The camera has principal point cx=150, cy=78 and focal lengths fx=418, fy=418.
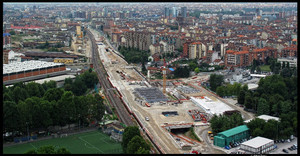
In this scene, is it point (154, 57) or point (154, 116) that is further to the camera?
point (154, 57)

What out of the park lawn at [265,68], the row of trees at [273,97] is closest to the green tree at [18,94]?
the row of trees at [273,97]

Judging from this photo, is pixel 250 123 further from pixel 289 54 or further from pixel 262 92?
pixel 289 54

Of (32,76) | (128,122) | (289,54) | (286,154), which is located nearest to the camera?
(286,154)

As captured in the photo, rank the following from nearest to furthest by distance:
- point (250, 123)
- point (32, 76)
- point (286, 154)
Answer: point (286, 154) → point (250, 123) → point (32, 76)

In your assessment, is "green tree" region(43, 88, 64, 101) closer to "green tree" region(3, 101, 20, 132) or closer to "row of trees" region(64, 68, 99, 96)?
"green tree" region(3, 101, 20, 132)

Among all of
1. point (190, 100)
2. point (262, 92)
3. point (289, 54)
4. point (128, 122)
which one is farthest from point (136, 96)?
point (289, 54)

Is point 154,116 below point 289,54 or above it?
below

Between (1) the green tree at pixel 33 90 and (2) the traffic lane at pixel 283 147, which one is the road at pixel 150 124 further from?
(1) the green tree at pixel 33 90
